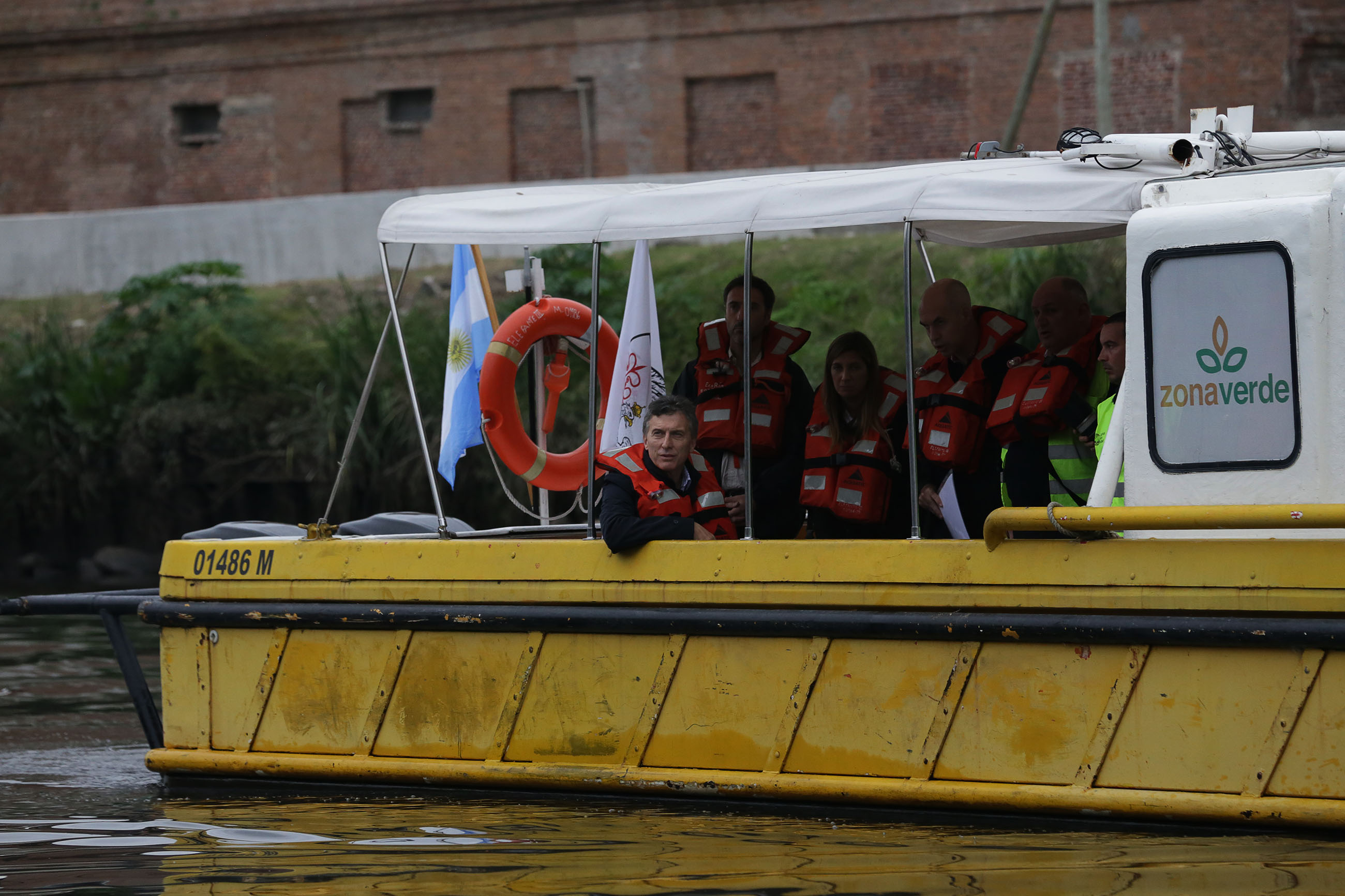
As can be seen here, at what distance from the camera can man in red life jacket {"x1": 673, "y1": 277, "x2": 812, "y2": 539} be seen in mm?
6863

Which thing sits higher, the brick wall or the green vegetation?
the brick wall

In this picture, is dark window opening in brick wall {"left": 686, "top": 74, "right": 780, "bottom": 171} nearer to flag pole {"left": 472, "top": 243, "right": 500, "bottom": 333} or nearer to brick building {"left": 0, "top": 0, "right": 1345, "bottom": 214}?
brick building {"left": 0, "top": 0, "right": 1345, "bottom": 214}

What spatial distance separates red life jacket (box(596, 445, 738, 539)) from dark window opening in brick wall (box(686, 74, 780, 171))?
71.7 feet

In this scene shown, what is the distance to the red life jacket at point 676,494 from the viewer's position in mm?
6344

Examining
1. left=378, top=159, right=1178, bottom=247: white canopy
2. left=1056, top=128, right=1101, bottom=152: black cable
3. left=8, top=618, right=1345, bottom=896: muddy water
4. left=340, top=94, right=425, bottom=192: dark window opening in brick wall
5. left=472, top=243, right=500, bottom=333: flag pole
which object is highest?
left=340, top=94, right=425, bottom=192: dark window opening in brick wall

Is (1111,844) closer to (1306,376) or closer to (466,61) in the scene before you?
(1306,376)

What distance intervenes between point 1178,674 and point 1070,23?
23.0 meters

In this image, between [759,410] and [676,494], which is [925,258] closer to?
[759,410]

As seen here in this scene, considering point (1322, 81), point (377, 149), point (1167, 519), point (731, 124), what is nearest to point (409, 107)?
point (377, 149)

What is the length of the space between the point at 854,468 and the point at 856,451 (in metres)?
0.07

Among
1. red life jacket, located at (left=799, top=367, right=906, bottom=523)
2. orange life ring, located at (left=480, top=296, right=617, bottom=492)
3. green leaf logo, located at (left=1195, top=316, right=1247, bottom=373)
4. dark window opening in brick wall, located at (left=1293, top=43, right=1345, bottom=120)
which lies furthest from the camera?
dark window opening in brick wall, located at (left=1293, top=43, right=1345, bottom=120)

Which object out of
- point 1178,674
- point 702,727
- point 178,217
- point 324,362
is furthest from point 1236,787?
point 178,217

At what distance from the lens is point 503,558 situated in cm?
648

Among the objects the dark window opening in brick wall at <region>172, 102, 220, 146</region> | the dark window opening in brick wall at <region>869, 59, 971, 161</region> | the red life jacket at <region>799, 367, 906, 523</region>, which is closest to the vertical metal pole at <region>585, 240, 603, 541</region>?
the red life jacket at <region>799, 367, 906, 523</region>
